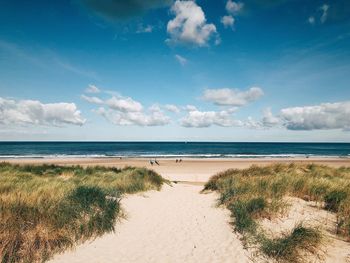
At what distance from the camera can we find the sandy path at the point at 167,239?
6176mm

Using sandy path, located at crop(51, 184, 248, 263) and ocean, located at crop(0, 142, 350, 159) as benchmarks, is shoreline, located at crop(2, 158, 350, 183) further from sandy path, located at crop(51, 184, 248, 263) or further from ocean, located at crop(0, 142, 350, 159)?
ocean, located at crop(0, 142, 350, 159)

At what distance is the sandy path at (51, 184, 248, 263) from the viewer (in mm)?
6176

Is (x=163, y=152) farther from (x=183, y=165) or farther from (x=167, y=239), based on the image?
(x=167, y=239)

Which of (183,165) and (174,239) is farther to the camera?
(183,165)

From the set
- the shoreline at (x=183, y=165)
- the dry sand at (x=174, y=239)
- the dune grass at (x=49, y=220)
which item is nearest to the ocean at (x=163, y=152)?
the shoreline at (x=183, y=165)

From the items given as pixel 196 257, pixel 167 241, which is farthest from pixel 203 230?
pixel 196 257

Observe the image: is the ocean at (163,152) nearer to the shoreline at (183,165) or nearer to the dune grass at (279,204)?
the shoreline at (183,165)

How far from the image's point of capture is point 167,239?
733cm

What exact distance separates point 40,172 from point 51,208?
35.1 ft

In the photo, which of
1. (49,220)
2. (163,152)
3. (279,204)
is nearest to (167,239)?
(49,220)

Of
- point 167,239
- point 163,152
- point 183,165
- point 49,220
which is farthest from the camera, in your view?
point 163,152

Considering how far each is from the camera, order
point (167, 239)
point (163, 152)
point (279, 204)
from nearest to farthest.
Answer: point (167, 239), point (279, 204), point (163, 152)

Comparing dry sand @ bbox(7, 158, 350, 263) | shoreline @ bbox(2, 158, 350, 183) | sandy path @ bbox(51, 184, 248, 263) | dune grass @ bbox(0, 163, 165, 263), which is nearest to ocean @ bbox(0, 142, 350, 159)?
shoreline @ bbox(2, 158, 350, 183)

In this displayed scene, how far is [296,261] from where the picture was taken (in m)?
5.45
